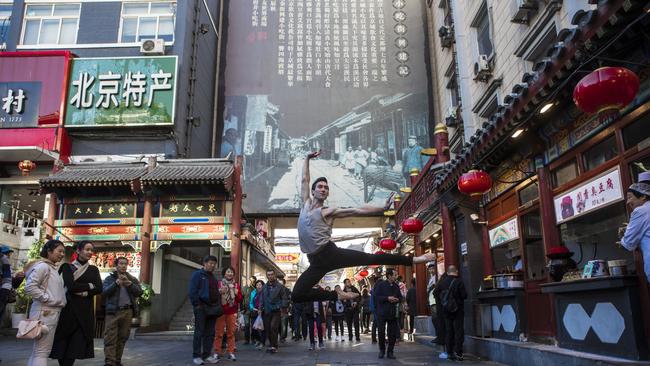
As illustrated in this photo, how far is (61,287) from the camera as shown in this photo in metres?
6.17

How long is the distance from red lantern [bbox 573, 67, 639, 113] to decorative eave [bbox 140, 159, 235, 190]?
14.5 m

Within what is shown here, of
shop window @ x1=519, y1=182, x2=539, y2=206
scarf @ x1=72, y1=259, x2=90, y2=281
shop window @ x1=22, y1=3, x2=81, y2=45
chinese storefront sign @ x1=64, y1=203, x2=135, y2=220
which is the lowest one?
scarf @ x1=72, y1=259, x2=90, y2=281

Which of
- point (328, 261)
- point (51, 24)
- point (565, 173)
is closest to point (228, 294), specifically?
point (328, 261)

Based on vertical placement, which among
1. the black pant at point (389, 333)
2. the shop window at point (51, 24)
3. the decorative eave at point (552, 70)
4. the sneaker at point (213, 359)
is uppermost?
the shop window at point (51, 24)

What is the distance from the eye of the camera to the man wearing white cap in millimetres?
4720

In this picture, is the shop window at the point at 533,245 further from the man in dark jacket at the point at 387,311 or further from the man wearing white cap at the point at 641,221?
the man wearing white cap at the point at 641,221

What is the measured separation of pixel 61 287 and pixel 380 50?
22.7 m

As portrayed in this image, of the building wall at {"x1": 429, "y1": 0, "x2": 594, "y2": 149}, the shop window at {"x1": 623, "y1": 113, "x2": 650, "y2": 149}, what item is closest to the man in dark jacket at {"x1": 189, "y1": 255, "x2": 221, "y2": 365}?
the shop window at {"x1": 623, "y1": 113, "x2": 650, "y2": 149}

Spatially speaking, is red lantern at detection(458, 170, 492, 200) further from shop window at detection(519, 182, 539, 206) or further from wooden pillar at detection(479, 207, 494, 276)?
wooden pillar at detection(479, 207, 494, 276)

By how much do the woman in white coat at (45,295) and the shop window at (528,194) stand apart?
7503 mm

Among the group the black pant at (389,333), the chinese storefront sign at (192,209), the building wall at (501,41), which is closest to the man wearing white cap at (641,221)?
the building wall at (501,41)

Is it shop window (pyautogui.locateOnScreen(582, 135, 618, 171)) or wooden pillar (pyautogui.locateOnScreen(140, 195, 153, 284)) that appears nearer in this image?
shop window (pyautogui.locateOnScreen(582, 135, 618, 171))

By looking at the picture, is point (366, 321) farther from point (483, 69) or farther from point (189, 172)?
point (483, 69)

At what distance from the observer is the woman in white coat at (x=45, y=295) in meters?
5.82
